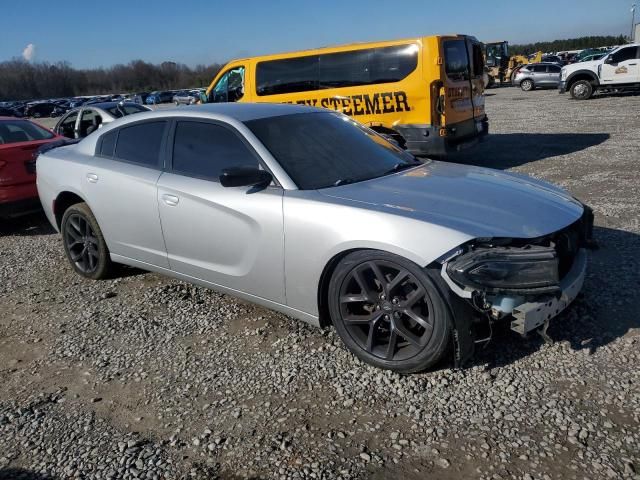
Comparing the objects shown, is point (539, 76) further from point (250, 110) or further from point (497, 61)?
point (250, 110)

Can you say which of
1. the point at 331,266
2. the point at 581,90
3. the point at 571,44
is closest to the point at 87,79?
the point at 571,44

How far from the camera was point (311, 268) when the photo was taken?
324 centimetres

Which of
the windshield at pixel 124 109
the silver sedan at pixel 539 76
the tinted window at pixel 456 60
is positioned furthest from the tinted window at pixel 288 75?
the silver sedan at pixel 539 76

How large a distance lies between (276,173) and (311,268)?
0.70m

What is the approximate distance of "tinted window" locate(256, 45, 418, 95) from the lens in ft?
28.9

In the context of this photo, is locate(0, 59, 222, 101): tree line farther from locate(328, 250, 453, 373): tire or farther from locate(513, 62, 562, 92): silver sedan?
locate(328, 250, 453, 373): tire

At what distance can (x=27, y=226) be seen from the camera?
288 inches

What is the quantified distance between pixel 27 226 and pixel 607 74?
69.2 ft

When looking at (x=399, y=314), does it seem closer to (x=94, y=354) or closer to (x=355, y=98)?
(x=94, y=354)

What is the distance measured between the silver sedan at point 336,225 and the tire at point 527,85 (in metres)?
29.6

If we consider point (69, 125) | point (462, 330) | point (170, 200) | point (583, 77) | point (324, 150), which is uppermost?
point (583, 77)

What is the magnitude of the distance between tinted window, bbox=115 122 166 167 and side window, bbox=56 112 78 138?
7.66 metres

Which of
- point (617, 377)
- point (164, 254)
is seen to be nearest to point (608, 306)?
point (617, 377)

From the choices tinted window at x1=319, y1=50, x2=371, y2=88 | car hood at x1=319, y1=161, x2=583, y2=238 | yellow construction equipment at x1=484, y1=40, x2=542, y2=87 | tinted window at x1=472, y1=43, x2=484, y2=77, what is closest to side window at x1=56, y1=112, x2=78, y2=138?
tinted window at x1=319, y1=50, x2=371, y2=88
